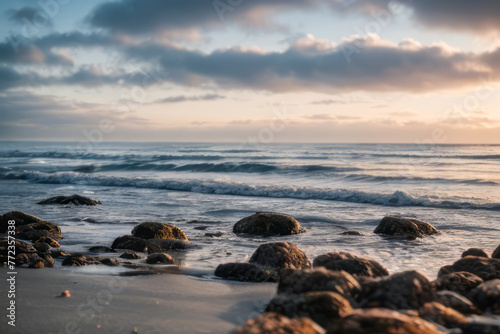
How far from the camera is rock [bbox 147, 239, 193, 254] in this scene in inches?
281

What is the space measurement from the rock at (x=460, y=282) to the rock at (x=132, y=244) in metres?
4.87

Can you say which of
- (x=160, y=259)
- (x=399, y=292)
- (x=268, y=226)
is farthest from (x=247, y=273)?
(x=268, y=226)

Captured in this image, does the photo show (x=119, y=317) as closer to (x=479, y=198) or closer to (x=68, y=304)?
(x=68, y=304)

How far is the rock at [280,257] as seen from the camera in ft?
17.7

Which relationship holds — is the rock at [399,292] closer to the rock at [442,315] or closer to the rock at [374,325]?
the rock at [442,315]

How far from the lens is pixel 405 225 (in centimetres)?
860

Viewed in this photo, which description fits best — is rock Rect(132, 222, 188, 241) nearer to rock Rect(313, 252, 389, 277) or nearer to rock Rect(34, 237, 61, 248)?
rock Rect(34, 237, 61, 248)

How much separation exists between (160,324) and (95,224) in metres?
7.18

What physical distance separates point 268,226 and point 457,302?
5636 mm

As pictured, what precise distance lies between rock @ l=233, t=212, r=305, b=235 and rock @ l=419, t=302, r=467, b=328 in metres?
5.62

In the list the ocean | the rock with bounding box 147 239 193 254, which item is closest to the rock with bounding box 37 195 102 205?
the ocean

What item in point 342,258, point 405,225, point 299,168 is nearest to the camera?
point 342,258

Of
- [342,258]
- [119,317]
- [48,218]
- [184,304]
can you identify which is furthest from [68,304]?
[48,218]

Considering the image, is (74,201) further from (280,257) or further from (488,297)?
(488,297)
